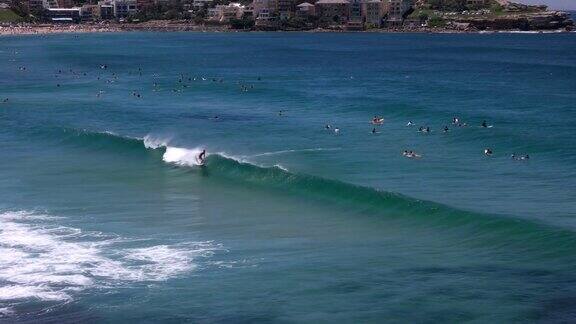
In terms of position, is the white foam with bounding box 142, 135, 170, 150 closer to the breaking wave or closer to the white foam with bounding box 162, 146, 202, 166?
the breaking wave

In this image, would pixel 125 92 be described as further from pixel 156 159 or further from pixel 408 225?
pixel 408 225

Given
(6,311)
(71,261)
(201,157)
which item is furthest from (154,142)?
(6,311)

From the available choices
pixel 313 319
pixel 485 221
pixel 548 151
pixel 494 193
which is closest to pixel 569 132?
pixel 548 151

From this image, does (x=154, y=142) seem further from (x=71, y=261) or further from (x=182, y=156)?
(x=71, y=261)

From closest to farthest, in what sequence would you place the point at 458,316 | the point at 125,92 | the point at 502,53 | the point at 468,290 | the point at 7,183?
the point at 458,316 → the point at 468,290 → the point at 7,183 → the point at 125,92 → the point at 502,53

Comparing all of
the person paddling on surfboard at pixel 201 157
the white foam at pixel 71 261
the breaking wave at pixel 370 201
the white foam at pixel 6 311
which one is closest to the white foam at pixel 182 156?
the breaking wave at pixel 370 201

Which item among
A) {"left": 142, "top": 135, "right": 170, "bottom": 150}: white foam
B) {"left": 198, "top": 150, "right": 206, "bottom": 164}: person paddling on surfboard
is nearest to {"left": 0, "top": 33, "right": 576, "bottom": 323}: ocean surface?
{"left": 142, "top": 135, "right": 170, "bottom": 150}: white foam

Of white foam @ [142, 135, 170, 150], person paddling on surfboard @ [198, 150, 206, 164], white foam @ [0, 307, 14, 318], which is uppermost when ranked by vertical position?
person paddling on surfboard @ [198, 150, 206, 164]
